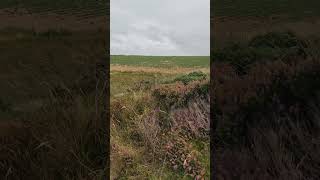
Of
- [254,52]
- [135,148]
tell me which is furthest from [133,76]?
[254,52]

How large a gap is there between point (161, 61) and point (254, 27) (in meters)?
1.59

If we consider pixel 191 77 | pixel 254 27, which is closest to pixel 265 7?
pixel 254 27

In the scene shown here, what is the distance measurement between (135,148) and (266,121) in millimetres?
1712

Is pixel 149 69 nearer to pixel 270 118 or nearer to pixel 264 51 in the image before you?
pixel 264 51

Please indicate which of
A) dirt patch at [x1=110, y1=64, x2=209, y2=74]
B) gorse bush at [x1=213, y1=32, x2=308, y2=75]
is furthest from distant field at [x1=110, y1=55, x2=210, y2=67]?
gorse bush at [x1=213, y1=32, x2=308, y2=75]

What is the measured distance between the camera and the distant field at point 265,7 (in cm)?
623

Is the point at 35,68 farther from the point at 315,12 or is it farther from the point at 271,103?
the point at 315,12

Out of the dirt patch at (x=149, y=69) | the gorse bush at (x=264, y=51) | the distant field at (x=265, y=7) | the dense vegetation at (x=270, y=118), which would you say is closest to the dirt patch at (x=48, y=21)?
the dirt patch at (x=149, y=69)

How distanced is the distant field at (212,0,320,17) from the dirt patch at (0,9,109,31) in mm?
1577

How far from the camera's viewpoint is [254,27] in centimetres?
606

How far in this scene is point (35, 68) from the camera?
16.5 feet

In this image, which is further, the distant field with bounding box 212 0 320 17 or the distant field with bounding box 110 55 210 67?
the distant field with bounding box 110 55 210 67

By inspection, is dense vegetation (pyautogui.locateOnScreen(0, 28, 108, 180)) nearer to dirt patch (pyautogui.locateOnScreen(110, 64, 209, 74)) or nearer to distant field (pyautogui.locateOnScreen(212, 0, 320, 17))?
dirt patch (pyautogui.locateOnScreen(110, 64, 209, 74))

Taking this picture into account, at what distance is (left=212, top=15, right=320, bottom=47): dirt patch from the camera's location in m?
5.43
